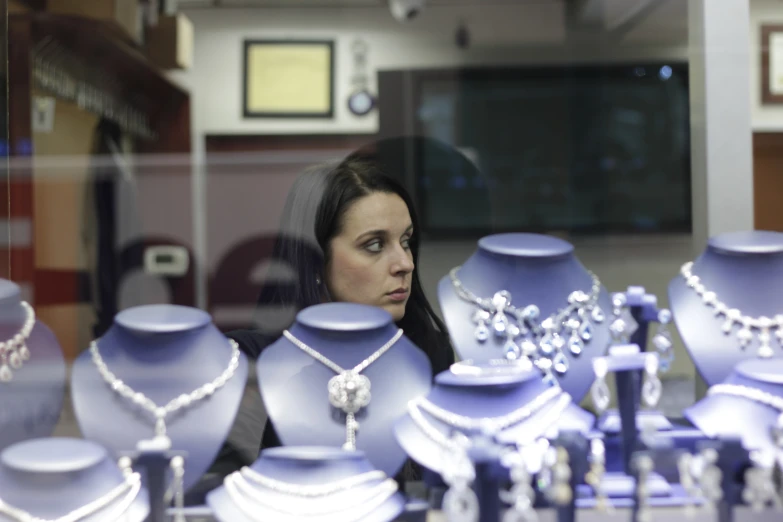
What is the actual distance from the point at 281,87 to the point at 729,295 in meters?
0.56

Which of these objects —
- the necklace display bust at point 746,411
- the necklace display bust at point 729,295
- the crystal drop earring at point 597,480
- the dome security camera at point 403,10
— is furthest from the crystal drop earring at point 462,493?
the dome security camera at point 403,10

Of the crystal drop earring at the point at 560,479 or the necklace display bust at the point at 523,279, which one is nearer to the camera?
Answer: the crystal drop earring at the point at 560,479

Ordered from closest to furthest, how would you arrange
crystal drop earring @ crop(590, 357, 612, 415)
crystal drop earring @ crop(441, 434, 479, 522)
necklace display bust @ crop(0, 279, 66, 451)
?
crystal drop earring @ crop(441, 434, 479, 522) → crystal drop earring @ crop(590, 357, 612, 415) → necklace display bust @ crop(0, 279, 66, 451)

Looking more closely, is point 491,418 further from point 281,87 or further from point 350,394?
point 281,87

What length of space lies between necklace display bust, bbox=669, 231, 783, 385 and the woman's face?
313 mm

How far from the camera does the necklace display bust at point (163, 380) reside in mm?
825

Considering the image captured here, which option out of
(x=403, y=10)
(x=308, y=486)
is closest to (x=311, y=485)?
(x=308, y=486)

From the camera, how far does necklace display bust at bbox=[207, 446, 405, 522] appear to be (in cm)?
72

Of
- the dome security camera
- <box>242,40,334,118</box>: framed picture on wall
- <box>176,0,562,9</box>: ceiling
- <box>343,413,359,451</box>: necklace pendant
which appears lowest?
<box>343,413,359,451</box>: necklace pendant

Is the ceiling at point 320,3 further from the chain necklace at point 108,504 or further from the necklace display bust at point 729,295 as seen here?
the chain necklace at point 108,504

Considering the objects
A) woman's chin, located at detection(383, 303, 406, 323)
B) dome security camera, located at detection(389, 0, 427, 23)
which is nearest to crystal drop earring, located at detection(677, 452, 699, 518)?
woman's chin, located at detection(383, 303, 406, 323)

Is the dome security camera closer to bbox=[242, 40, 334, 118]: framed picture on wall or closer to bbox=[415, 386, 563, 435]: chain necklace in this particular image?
bbox=[242, 40, 334, 118]: framed picture on wall

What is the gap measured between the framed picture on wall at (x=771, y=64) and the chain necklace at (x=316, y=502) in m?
0.62

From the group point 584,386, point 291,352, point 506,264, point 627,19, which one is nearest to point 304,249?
point 291,352
